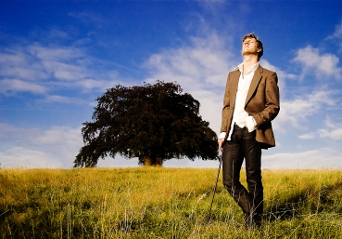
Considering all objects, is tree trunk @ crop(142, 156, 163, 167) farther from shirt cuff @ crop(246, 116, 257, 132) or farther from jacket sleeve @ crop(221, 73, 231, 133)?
shirt cuff @ crop(246, 116, 257, 132)

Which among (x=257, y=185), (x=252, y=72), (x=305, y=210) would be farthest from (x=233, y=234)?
(x=305, y=210)

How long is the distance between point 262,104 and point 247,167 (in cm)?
84

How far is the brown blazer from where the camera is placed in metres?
4.23

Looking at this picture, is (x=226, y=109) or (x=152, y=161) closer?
(x=226, y=109)

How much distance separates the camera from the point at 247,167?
4441mm

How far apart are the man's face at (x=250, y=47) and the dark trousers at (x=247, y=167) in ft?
3.39

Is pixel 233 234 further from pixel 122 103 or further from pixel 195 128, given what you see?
pixel 122 103

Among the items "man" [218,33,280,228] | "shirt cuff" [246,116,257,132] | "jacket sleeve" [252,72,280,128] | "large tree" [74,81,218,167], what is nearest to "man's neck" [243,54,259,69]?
"man" [218,33,280,228]

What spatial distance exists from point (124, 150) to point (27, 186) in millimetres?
15201

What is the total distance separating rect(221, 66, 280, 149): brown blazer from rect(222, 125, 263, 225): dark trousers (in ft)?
0.42

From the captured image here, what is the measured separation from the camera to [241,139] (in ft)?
14.4

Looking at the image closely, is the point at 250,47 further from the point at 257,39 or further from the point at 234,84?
the point at 234,84

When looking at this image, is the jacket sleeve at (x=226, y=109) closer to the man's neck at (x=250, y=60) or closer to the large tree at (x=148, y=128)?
the man's neck at (x=250, y=60)

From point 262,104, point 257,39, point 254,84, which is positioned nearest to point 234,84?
point 254,84
